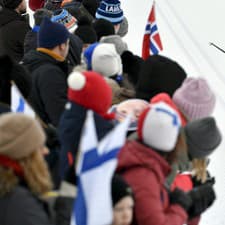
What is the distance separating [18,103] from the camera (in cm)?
237

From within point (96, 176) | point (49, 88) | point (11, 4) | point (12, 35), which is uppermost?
point (96, 176)

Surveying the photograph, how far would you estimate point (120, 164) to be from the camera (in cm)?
196

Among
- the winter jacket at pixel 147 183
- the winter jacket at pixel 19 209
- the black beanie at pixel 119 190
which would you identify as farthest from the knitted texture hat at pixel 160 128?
the winter jacket at pixel 19 209

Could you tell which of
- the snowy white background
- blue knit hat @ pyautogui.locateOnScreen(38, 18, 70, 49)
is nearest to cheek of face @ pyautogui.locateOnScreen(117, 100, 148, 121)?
blue knit hat @ pyautogui.locateOnScreen(38, 18, 70, 49)

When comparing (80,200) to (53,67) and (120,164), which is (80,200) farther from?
(53,67)

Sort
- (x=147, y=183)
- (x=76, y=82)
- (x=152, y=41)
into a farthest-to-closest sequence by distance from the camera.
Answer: (x=152, y=41) < (x=76, y=82) < (x=147, y=183)

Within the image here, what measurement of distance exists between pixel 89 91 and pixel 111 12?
101 inches

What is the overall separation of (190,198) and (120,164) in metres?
0.42

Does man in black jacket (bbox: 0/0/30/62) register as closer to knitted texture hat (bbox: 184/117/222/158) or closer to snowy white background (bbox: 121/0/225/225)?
snowy white background (bbox: 121/0/225/225)

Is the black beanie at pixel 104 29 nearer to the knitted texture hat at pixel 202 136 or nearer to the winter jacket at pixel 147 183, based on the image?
the knitted texture hat at pixel 202 136

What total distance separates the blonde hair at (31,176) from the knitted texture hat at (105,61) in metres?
1.20

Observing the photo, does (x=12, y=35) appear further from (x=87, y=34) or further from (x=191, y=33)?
(x=191, y=33)

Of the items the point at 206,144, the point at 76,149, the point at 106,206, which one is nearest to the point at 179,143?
Answer: the point at 206,144

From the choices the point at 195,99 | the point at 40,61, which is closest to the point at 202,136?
the point at 195,99
